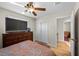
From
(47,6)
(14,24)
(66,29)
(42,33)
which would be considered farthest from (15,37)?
(66,29)

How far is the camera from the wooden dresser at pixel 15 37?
154cm

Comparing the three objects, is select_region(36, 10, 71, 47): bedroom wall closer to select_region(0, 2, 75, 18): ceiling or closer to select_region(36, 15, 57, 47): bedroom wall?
select_region(36, 15, 57, 47): bedroom wall

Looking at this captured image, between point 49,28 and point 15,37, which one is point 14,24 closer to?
point 15,37

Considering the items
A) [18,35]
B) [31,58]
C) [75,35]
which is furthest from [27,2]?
[75,35]

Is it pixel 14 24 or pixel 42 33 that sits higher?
pixel 14 24

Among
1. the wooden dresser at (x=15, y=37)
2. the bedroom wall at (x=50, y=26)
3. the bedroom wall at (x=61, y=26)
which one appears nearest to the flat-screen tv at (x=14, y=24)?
the wooden dresser at (x=15, y=37)

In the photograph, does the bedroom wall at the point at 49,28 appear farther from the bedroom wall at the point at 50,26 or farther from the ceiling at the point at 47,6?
the ceiling at the point at 47,6

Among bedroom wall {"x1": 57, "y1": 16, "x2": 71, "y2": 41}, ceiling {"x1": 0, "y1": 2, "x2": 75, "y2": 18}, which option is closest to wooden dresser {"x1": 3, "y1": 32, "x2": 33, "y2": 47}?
ceiling {"x1": 0, "y1": 2, "x2": 75, "y2": 18}

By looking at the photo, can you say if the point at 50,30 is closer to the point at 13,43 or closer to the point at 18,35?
the point at 18,35

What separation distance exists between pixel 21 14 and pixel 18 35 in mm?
423

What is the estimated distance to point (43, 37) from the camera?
166 centimetres

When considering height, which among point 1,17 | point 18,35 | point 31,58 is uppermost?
point 1,17

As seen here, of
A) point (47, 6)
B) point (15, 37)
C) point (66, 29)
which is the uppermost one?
point (47, 6)

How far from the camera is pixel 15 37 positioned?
5.48 ft
